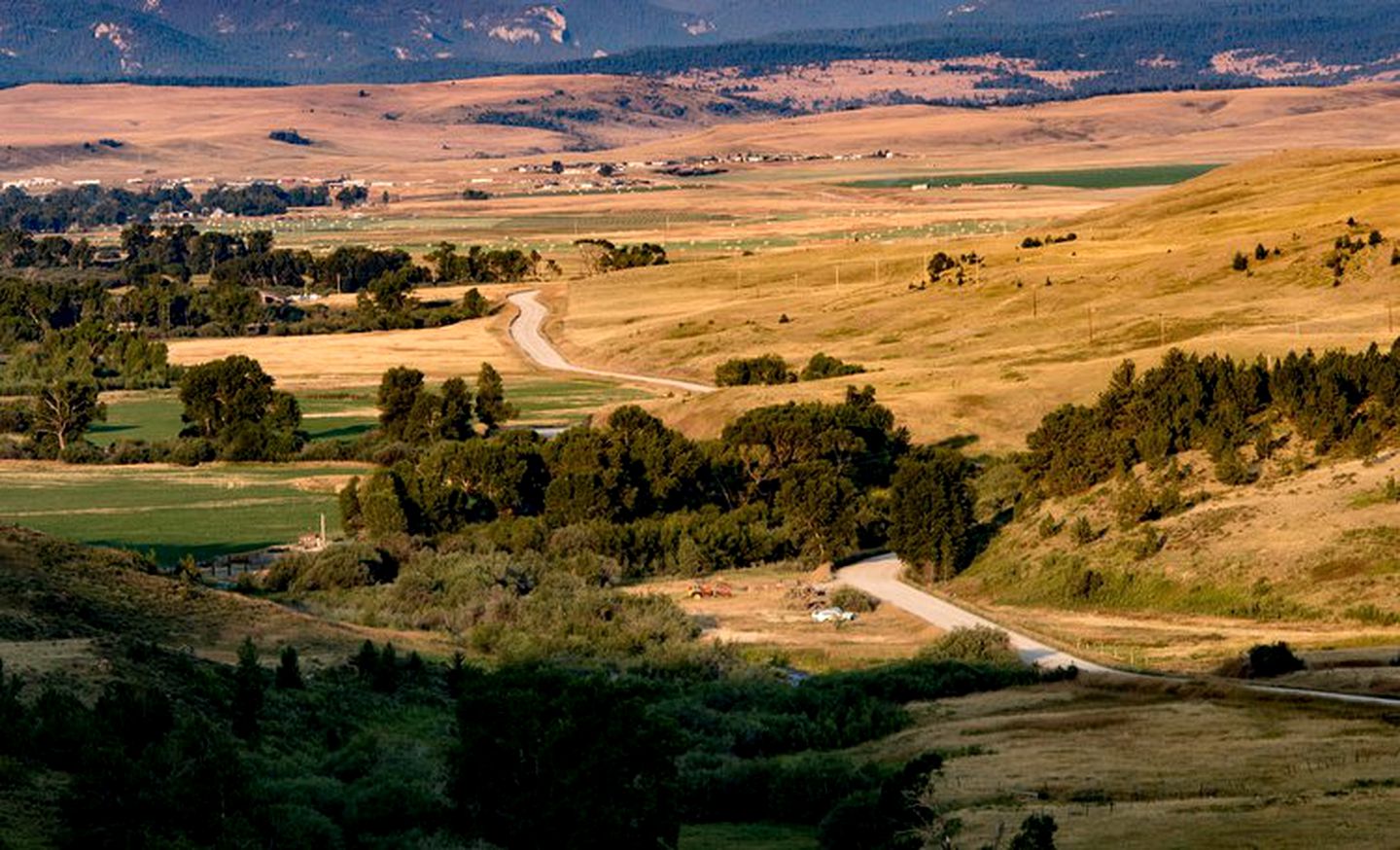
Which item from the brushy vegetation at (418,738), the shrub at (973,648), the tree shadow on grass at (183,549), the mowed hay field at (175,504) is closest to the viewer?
the brushy vegetation at (418,738)

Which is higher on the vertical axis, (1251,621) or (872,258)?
(872,258)

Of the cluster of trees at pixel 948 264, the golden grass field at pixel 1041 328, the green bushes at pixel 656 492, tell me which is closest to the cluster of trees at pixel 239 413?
the green bushes at pixel 656 492

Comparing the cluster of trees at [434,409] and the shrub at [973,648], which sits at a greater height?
the cluster of trees at [434,409]

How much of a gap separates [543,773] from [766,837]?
5902mm

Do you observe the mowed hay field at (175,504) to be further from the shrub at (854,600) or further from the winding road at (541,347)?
the winding road at (541,347)

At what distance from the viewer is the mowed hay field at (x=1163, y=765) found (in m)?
33.2

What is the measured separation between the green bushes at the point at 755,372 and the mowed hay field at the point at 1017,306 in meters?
5.01

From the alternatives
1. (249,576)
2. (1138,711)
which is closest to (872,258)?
(249,576)

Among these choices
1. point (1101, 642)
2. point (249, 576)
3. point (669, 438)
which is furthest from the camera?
point (669, 438)

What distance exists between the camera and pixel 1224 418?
79375mm

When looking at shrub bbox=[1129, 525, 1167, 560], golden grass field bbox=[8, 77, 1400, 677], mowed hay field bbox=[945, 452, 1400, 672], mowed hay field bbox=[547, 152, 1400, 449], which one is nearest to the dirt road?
mowed hay field bbox=[945, 452, 1400, 672]

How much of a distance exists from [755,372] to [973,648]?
61375 mm

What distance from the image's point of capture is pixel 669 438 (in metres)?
84.8

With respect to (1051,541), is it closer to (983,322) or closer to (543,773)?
(543,773)
